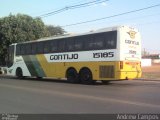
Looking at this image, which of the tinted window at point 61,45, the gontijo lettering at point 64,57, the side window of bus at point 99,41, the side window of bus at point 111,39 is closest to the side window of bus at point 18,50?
the gontijo lettering at point 64,57

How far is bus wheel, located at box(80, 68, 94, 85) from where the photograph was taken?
73.3 feet

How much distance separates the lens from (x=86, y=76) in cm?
2259

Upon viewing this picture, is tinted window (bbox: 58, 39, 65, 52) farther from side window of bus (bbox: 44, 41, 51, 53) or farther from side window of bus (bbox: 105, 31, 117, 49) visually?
side window of bus (bbox: 105, 31, 117, 49)

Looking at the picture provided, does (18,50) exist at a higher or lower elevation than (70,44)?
lower

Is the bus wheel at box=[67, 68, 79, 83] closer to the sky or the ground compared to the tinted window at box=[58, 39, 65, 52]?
closer to the ground

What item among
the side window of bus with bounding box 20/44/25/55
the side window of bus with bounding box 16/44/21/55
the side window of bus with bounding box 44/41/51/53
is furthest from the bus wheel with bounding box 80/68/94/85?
the side window of bus with bounding box 16/44/21/55

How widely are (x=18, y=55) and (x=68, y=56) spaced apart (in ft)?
25.3

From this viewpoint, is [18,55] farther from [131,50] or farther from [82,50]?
[131,50]

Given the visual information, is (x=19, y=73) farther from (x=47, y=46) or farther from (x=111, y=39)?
(x=111, y=39)

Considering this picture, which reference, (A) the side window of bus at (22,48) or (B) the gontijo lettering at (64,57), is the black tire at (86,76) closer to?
(B) the gontijo lettering at (64,57)

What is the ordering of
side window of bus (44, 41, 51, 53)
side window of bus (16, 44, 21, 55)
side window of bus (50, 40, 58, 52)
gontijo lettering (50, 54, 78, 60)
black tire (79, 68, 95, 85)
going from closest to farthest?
black tire (79, 68, 95, 85) → gontijo lettering (50, 54, 78, 60) → side window of bus (50, 40, 58, 52) → side window of bus (44, 41, 51, 53) → side window of bus (16, 44, 21, 55)

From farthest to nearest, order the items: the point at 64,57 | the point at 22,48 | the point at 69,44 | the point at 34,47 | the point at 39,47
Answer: the point at 22,48, the point at 34,47, the point at 39,47, the point at 64,57, the point at 69,44

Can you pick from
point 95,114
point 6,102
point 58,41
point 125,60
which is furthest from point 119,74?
point 95,114

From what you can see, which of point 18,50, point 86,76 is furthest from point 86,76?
point 18,50
